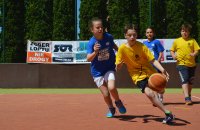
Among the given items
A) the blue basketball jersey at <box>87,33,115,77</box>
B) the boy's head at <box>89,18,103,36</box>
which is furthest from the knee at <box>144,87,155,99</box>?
the boy's head at <box>89,18,103,36</box>

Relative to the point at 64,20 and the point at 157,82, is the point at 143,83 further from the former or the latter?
the point at 64,20

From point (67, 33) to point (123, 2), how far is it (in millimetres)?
3599

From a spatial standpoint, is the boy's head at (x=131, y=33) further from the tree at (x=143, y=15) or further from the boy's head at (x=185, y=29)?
the tree at (x=143, y=15)

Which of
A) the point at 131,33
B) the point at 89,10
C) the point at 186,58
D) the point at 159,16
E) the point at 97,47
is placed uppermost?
the point at 89,10

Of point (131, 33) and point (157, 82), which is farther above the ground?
point (131, 33)

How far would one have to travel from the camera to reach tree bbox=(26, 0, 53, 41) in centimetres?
2288

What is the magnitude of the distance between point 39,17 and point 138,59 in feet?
55.4

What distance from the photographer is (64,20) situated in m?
22.6

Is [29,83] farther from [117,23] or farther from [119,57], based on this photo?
[119,57]

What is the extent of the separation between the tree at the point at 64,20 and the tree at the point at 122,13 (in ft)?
7.28

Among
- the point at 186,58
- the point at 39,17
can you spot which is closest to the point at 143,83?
the point at 186,58

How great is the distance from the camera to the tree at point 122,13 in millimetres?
Answer: 22344

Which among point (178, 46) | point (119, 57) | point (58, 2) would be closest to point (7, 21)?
point (58, 2)

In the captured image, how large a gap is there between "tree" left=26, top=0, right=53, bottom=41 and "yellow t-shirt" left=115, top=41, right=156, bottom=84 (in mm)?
16212
